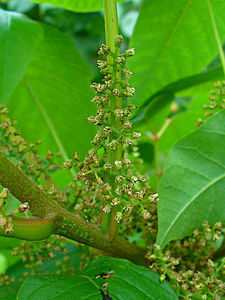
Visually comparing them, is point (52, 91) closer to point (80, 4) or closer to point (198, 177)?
point (80, 4)

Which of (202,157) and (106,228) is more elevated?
(202,157)

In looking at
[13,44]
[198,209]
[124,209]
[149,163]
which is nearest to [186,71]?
[149,163]

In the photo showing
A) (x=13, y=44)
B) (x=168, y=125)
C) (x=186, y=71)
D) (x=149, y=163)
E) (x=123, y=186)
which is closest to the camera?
(x=123, y=186)

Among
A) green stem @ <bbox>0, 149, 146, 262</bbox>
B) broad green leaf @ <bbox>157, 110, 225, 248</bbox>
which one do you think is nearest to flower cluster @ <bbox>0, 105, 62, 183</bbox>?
green stem @ <bbox>0, 149, 146, 262</bbox>

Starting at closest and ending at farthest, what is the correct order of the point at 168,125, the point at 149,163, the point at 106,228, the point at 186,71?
1. the point at 106,228
2. the point at 186,71
3. the point at 168,125
4. the point at 149,163

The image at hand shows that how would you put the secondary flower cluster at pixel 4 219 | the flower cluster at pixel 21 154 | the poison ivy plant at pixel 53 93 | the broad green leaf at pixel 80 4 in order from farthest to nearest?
the poison ivy plant at pixel 53 93
the broad green leaf at pixel 80 4
the flower cluster at pixel 21 154
the secondary flower cluster at pixel 4 219

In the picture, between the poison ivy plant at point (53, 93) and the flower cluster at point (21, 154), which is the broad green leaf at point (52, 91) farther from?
the flower cluster at point (21, 154)

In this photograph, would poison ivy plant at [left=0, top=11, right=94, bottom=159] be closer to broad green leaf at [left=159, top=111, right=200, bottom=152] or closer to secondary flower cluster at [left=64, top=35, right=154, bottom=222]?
broad green leaf at [left=159, top=111, right=200, bottom=152]

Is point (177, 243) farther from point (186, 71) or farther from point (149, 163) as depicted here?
point (149, 163)

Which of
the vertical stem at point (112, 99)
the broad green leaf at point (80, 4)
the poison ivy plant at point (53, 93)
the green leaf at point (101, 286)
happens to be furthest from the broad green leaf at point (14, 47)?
the green leaf at point (101, 286)
